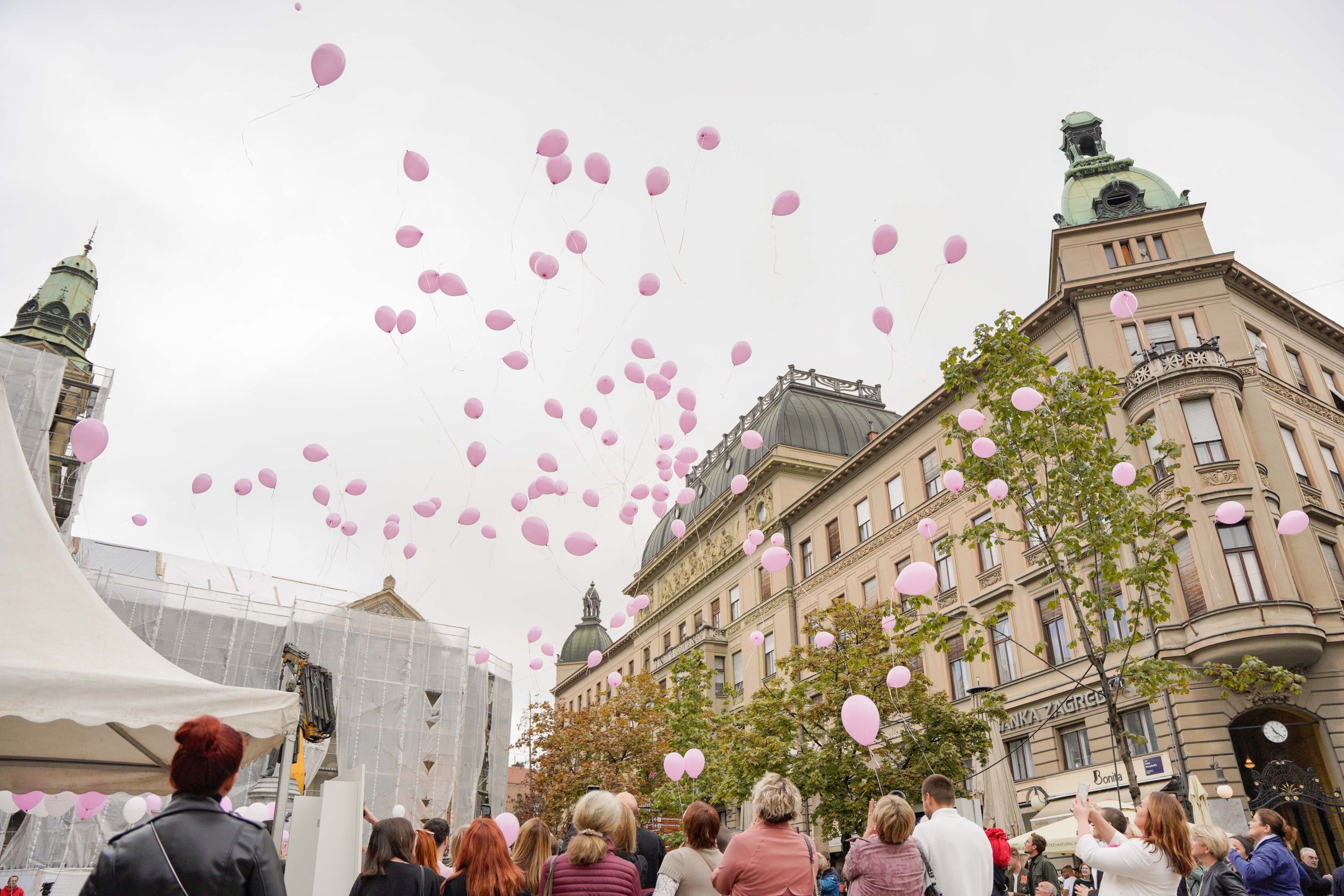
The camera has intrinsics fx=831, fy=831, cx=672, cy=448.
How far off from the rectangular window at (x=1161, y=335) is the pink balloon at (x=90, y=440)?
77.3 ft

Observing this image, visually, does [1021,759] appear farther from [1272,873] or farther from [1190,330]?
[1272,873]

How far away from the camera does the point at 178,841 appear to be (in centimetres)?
293

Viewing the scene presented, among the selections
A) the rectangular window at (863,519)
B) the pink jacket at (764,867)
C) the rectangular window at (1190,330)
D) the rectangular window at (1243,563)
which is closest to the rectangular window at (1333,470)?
the rectangular window at (1190,330)

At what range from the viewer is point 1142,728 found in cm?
2006

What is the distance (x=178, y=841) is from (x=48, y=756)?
3548 mm

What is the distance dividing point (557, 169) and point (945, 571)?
2174cm

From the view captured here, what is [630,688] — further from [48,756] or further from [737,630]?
[48,756]

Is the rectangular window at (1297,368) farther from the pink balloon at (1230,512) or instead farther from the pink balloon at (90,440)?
the pink balloon at (90,440)

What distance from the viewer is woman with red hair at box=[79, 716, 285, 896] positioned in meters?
2.88

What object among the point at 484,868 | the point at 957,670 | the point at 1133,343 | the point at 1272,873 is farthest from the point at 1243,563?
the point at 484,868

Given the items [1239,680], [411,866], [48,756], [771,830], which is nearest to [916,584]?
[1239,680]

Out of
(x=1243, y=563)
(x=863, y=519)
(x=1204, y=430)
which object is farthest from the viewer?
(x=863, y=519)

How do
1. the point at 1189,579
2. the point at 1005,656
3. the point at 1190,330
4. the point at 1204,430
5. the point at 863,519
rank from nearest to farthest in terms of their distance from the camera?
the point at 1189,579 → the point at 1204,430 → the point at 1190,330 → the point at 1005,656 → the point at 863,519

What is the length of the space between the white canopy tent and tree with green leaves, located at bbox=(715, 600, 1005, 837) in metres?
16.2
